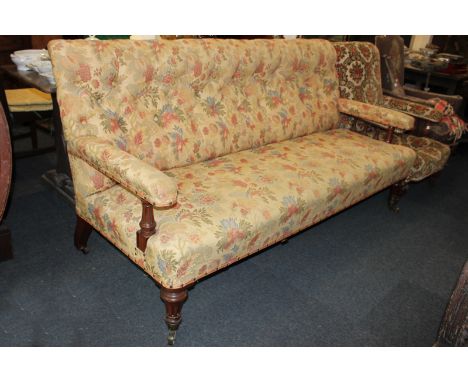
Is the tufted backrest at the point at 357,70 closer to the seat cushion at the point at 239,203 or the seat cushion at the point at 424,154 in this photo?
the seat cushion at the point at 424,154

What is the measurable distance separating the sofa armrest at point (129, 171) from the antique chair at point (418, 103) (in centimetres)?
213

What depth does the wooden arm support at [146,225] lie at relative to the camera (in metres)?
1.46

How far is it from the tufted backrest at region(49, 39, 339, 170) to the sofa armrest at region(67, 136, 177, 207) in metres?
0.14

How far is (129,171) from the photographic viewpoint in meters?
1.43

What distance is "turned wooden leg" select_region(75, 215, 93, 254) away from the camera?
1.99 m

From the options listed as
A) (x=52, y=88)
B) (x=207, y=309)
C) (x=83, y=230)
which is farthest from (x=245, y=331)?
(x=52, y=88)

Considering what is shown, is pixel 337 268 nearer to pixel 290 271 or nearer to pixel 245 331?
pixel 290 271

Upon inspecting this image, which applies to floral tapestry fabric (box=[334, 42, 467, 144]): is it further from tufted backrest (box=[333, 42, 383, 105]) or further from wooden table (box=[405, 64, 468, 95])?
wooden table (box=[405, 64, 468, 95])

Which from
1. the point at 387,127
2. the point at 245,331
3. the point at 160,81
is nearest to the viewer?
the point at 245,331

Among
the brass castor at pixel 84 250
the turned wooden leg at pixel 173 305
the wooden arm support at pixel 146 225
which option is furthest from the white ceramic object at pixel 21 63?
the turned wooden leg at pixel 173 305

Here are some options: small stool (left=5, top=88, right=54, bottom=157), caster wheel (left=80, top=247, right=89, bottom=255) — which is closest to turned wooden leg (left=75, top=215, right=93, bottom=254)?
caster wheel (left=80, top=247, right=89, bottom=255)

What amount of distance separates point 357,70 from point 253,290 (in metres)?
1.80

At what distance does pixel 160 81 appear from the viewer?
1951 millimetres
